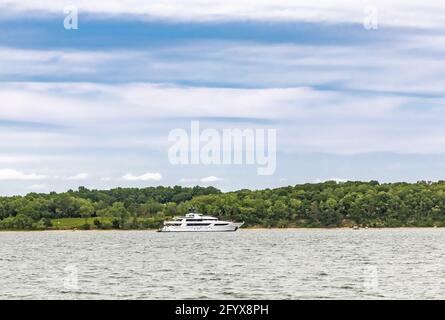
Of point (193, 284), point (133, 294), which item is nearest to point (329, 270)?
point (193, 284)

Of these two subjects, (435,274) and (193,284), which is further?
(435,274)

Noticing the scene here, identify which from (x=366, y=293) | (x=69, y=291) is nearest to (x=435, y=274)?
(x=366, y=293)

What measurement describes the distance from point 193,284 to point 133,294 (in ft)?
34.3

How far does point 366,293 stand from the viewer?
247ft

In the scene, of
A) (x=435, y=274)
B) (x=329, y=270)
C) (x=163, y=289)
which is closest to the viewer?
(x=163, y=289)

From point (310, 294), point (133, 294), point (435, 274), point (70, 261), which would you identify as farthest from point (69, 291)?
point (70, 261)

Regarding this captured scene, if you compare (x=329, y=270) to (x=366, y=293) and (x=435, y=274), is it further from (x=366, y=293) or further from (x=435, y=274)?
(x=366, y=293)

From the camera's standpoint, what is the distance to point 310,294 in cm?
7481
